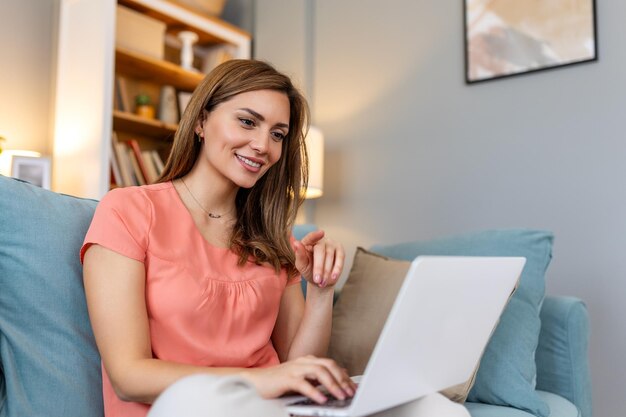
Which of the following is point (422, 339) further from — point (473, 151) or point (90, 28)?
point (90, 28)

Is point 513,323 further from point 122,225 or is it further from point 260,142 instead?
point 122,225

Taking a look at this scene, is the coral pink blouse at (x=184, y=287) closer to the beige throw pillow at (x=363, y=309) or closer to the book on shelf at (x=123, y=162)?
the beige throw pillow at (x=363, y=309)

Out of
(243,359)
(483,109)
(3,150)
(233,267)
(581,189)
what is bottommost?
(243,359)

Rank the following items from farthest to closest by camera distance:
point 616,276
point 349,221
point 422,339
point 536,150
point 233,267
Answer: point 349,221 < point 536,150 < point 616,276 < point 233,267 < point 422,339

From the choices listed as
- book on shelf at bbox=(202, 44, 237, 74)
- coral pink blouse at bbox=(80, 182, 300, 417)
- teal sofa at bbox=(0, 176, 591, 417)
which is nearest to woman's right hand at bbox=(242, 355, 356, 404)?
coral pink blouse at bbox=(80, 182, 300, 417)

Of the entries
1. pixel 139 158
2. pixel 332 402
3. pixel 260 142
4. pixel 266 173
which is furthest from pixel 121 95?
pixel 332 402

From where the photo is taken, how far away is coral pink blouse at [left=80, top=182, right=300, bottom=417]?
1053 millimetres

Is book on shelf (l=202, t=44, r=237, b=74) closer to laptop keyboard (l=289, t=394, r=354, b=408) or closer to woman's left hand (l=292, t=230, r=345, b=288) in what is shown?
woman's left hand (l=292, t=230, r=345, b=288)

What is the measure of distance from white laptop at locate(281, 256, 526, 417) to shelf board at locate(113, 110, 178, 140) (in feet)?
6.32

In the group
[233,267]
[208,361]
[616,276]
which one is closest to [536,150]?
[616,276]

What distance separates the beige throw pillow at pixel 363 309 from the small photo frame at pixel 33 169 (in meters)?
1.39

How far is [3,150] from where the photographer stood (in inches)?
94.3

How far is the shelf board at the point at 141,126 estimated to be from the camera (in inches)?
106

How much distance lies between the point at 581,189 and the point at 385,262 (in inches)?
42.2
